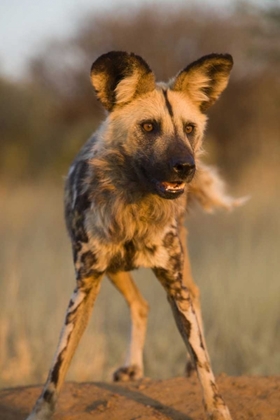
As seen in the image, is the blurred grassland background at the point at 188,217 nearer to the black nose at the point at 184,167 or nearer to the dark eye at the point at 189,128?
the dark eye at the point at 189,128

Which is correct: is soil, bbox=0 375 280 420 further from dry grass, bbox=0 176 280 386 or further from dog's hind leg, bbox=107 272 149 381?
dry grass, bbox=0 176 280 386

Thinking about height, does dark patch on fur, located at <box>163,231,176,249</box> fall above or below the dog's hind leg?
above

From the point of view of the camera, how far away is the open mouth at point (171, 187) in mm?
2877

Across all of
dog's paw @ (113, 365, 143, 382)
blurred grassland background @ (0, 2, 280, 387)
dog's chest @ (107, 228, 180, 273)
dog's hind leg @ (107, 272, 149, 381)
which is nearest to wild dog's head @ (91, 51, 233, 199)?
dog's chest @ (107, 228, 180, 273)

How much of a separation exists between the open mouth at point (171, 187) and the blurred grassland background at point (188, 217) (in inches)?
39.9

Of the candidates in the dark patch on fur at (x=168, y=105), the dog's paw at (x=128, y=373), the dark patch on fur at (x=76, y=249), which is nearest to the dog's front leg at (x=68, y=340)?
the dark patch on fur at (x=76, y=249)

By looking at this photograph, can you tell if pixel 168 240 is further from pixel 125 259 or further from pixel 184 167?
pixel 184 167

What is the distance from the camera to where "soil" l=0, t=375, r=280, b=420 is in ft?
10.4

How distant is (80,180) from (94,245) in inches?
14.7

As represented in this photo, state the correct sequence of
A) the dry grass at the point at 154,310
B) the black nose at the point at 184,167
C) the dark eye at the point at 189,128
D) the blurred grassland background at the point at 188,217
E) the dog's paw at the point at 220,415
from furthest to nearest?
the blurred grassland background at the point at 188,217 < the dry grass at the point at 154,310 < the dark eye at the point at 189,128 < the dog's paw at the point at 220,415 < the black nose at the point at 184,167

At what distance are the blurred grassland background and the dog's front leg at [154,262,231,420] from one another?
1.02 meters

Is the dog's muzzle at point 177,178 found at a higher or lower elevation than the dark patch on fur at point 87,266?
higher

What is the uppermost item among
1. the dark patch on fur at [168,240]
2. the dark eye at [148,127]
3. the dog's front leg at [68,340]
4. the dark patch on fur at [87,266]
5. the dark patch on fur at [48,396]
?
the dark eye at [148,127]

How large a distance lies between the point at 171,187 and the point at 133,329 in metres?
1.46
